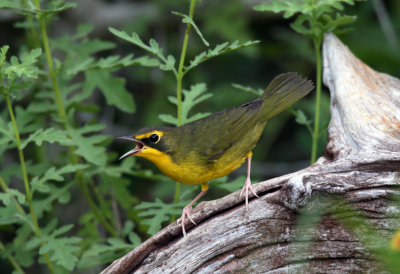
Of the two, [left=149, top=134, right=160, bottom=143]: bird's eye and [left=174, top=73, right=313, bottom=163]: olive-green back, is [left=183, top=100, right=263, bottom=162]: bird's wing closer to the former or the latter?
[left=174, top=73, right=313, bottom=163]: olive-green back

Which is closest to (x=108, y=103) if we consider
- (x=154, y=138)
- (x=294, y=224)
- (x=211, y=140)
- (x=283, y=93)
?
(x=154, y=138)

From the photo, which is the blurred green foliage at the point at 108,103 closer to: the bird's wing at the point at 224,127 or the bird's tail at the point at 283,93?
the bird's tail at the point at 283,93

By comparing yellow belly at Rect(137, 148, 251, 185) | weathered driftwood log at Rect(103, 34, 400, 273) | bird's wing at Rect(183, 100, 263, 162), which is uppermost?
bird's wing at Rect(183, 100, 263, 162)

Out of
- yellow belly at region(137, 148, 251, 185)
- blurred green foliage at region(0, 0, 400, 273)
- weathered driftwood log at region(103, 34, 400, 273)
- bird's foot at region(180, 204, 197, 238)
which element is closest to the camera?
weathered driftwood log at region(103, 34, 400, 273)

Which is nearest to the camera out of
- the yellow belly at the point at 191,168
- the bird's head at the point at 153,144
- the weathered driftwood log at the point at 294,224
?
the weathered driftwood log at the point at 294,224

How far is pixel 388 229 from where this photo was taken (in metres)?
3.18

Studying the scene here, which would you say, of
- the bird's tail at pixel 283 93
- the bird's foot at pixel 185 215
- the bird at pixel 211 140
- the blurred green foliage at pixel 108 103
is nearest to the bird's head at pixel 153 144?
the bird at pixel 211 140

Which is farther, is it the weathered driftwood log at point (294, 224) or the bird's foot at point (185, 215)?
the bird's foot at point (185, 215)

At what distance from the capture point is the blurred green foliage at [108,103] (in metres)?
4.29

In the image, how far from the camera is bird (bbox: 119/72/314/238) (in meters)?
3.96

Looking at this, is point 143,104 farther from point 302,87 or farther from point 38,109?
point 302,87

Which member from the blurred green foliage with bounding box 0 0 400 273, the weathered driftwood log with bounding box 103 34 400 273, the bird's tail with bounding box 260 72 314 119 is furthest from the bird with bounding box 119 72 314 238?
the weathered driftwood log with bounding box 103 34 400 273

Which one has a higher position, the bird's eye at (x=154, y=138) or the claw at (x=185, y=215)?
the bird's eye at (x=154, y=138)

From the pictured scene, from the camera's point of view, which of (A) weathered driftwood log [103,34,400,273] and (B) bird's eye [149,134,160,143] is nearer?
(A) weathered driftwood log [103,34,400,273]
